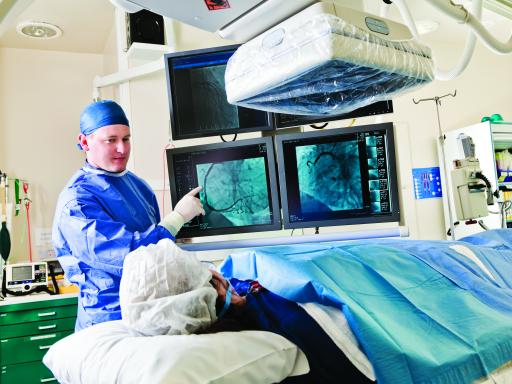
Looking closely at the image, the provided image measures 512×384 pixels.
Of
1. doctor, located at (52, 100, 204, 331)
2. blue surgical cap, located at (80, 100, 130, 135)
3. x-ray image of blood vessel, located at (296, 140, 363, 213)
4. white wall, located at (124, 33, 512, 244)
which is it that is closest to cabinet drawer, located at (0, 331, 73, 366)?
doctor, located at (52, 100, 204, 331)

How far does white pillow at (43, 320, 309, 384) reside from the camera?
874 millimetres

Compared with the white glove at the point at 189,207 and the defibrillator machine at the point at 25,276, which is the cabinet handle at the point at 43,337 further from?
the white glove at the point at 189,207

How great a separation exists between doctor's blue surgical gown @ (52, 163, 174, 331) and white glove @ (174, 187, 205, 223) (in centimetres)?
17

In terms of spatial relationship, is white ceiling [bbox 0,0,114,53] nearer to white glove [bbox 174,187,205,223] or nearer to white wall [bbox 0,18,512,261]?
white wall [bbox 0,18,512,261]

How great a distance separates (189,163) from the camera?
2375mm

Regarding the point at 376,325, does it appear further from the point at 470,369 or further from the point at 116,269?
the point at 116,269

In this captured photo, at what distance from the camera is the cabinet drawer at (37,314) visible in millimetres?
2607

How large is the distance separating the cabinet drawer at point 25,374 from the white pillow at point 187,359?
177 cm

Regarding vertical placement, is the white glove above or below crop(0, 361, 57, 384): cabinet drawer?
above

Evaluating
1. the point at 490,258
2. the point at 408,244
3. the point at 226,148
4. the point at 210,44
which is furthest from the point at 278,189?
the point at 210,44

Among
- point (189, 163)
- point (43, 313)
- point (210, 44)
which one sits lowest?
point (43, 313)

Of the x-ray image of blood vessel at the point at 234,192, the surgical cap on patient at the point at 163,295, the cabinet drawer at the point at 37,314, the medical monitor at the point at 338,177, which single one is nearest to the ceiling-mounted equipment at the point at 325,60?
the surgical cap on patient at the point at 163,295

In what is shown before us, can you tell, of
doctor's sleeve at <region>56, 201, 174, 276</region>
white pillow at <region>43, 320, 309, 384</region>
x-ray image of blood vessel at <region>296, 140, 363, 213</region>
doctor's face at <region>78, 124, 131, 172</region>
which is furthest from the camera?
x-ray image of blood vessel at <region>296, 140, 363, 213</region>

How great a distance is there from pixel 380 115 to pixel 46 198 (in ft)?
8.81
